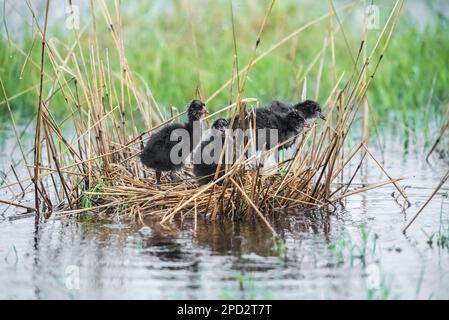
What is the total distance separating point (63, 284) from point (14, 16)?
847 cm

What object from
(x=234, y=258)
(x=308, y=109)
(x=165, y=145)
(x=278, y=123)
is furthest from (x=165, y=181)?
(x=234, y=258)

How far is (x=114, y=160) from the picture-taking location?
7.21 metres

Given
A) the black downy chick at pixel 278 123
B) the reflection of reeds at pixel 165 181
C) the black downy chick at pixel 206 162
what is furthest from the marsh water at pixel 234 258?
the black downy chick at pixel 278 123

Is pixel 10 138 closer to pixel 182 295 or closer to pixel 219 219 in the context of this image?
pixel 219 219

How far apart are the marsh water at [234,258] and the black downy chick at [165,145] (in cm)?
50

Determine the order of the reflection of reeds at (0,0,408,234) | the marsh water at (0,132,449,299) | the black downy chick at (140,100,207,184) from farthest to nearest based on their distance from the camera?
the black downy chick at (140,100,207,184)
the reflection of reeds at (0,0,408,234)
the marsh water at (0,132,449,299)

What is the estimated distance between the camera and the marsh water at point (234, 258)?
502cm

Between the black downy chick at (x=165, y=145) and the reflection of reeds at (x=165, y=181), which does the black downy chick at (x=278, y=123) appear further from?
the black downy chick at (x=165, y=145)

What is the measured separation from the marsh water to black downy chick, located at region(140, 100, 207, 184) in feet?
1.64

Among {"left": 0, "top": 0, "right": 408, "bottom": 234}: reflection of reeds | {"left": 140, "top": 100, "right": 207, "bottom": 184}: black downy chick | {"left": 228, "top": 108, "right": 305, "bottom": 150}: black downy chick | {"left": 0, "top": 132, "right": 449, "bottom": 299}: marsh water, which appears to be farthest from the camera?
{"left": 228, "top": 108, "right": 305, "bottom": 150}: black downy chick

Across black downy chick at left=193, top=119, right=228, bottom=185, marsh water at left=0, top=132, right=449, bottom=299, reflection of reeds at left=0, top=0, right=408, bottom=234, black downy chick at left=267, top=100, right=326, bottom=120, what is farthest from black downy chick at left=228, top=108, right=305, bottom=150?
marsh water at left=0, top=132, right=449, bottom=299

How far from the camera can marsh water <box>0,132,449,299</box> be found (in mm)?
5020

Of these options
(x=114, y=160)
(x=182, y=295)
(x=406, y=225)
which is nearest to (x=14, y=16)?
(x=114, y=160)

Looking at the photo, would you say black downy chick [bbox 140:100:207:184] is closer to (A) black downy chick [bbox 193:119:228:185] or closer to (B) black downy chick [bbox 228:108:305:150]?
(A) black downy chick [bbox 193:119:228:185]
